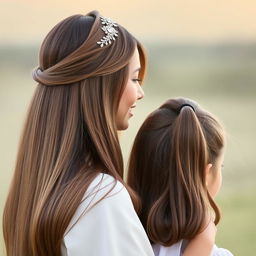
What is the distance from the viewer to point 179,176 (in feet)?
4.87

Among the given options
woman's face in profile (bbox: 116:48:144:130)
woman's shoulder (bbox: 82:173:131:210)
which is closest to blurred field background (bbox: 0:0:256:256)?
woman's face in profile (bbox: 116:48:144:130)

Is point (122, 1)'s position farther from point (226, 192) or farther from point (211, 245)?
point (211, 245)

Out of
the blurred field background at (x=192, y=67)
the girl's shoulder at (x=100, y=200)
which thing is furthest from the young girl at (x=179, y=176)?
the blurred field background at (x=192, y=67)

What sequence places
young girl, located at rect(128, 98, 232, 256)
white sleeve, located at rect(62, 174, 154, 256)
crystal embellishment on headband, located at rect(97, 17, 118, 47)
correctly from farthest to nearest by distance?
1. young girl, located at rect(128, 98, 232, 256)
2. crystal embellishment on headband, located at rect(97, 17, 118, 47)
3. white sleeve, located at rect(62, 174, 154, 256)

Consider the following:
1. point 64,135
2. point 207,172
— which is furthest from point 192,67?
point 64,135

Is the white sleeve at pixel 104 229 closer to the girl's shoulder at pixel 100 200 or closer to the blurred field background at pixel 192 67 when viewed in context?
the girl's shoulder at pixel 100 200

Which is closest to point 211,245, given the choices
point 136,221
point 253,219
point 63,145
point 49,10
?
point 136,221

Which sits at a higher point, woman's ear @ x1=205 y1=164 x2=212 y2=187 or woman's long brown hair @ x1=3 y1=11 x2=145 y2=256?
woman's long brown hair @ x1=3 y1=11 x2=145 y2=256

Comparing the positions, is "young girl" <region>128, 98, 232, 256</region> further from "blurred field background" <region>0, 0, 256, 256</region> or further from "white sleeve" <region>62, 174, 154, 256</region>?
"blurred field background" <region>0, 0, 256, 256</region>

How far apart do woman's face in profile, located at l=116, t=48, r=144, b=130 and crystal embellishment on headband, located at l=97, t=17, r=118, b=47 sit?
51 mm

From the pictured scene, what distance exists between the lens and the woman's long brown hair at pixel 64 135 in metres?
1.26

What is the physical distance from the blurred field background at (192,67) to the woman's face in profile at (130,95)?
2.63 m

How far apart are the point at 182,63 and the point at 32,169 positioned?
16.3 feet

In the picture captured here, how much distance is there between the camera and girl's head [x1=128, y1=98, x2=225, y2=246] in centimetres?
148
